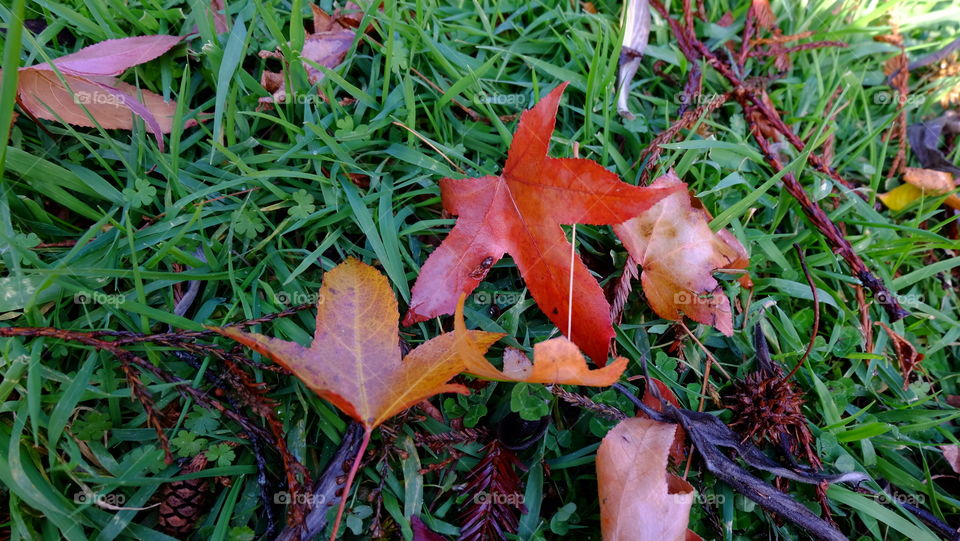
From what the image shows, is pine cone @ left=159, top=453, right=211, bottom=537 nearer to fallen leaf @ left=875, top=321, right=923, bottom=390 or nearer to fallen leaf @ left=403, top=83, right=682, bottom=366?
fallen leaf @ left=403, top=83, right=682, bottom=366

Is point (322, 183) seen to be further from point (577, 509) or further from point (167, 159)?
point (577, 509)

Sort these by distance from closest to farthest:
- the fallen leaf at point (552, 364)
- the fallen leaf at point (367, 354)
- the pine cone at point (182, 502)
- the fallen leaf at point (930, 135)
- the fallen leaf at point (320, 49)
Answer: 1. the fallen leaf at point (552, 364)
2. the fallen leaf at point (367, 354)
3. the pine cone at point (182, 502)
4. the fallen leaf at point (320, 49)
5. the fallen leaf at point (930, 135)

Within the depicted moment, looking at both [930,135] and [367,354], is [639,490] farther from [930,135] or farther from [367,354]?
[930,135]

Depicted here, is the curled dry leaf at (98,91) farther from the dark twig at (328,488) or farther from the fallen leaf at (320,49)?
the dark twig at (328,488)

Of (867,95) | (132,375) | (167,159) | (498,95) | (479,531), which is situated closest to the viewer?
(132,375)

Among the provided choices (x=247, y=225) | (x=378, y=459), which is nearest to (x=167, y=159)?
(x=247, y=225)

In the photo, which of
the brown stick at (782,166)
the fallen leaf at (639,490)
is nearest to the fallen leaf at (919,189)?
the brown stick at (782,166)
